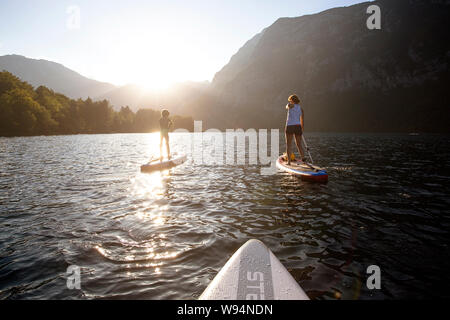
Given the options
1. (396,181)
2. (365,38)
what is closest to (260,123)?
(365,38)

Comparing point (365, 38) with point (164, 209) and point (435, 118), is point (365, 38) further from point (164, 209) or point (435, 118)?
point (164, 209)

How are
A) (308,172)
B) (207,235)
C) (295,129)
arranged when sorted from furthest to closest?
(295,129)
(308,172)
(207,235)

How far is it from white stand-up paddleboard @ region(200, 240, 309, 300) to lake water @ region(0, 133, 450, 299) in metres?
0.56

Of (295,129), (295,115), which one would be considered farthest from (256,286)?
(295,115)

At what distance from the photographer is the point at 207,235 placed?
241 inches

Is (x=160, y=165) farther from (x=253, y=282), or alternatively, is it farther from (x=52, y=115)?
(x=52, y=115)

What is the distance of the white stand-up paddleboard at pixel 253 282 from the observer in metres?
3.27

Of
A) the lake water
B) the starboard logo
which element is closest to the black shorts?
the lake water

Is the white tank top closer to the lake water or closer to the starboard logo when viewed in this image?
the lake water

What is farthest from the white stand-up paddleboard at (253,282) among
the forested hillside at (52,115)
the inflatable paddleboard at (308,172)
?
the forested hillside at (52,115)

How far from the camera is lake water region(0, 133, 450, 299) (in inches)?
162

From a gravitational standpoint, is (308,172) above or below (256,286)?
above

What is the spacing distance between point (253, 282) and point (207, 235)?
8.90 ft

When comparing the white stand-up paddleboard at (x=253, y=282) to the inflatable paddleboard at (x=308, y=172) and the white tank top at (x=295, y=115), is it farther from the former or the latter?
the white tank top at (x=295, y=115)
